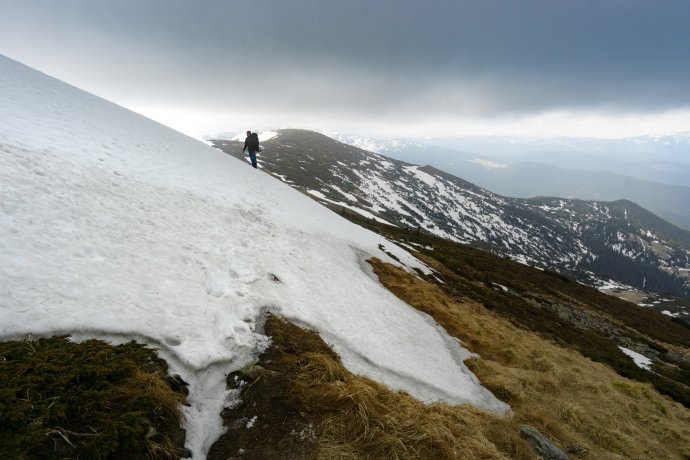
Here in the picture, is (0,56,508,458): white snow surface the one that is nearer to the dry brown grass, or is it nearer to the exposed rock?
the dry brown grass

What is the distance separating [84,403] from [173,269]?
470 centimetres

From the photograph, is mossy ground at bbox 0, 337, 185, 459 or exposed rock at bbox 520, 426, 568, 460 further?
exposed rock at bbox 520, 426, 568, 460

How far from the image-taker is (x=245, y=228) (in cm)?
1428

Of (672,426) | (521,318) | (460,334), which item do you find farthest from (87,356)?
(521,318)

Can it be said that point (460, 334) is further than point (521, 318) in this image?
No

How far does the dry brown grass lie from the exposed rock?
0.26m

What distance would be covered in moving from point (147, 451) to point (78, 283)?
13.7 feet

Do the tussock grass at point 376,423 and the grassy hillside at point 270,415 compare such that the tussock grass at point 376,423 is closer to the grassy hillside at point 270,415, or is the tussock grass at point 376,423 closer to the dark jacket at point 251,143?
the grassy hillside at point 270,415

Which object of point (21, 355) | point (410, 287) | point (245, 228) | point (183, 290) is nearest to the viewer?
point (21, 355)

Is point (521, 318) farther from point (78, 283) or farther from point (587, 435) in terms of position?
point (78, 283)

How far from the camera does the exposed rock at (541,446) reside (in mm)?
7359

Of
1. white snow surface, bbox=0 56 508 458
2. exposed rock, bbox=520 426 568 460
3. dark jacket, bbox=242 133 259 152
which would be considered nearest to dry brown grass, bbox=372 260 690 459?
exposed rock, bbox=520 426 568 460

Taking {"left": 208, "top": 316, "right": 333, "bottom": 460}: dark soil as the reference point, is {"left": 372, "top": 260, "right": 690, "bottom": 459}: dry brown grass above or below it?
below

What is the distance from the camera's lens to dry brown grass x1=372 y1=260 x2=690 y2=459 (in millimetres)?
10125
